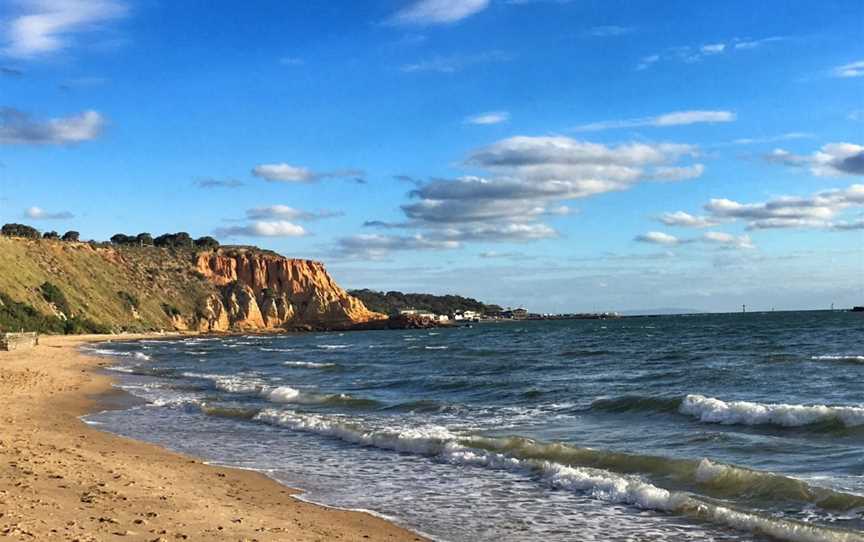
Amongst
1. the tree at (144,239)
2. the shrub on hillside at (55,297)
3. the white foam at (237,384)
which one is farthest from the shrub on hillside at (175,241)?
the white foam at (237,384)

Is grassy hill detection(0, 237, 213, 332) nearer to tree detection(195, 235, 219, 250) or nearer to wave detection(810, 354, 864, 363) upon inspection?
tree detection(195, 235, 219, 250)

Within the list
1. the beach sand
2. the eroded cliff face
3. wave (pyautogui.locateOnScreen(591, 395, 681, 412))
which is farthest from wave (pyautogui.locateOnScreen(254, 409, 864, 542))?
the eroded cliff face

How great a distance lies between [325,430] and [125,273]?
10505 centimetres

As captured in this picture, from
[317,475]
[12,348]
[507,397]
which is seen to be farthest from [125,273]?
[317,475]

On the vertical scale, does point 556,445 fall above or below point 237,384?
above

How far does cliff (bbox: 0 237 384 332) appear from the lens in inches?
3167

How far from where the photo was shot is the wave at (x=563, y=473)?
8.89m

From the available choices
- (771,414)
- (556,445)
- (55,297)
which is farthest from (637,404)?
(55,297)

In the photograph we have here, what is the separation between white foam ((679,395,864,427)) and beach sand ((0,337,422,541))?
36.0 feet

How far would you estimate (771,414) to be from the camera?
17281 millimetres

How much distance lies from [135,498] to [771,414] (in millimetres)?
13806

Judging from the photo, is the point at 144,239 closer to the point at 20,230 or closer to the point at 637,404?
the point at 20,230

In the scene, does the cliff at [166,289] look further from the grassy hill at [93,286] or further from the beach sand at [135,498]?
the beach sand at [135,498]

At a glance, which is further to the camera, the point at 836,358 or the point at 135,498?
the point at 836,358
